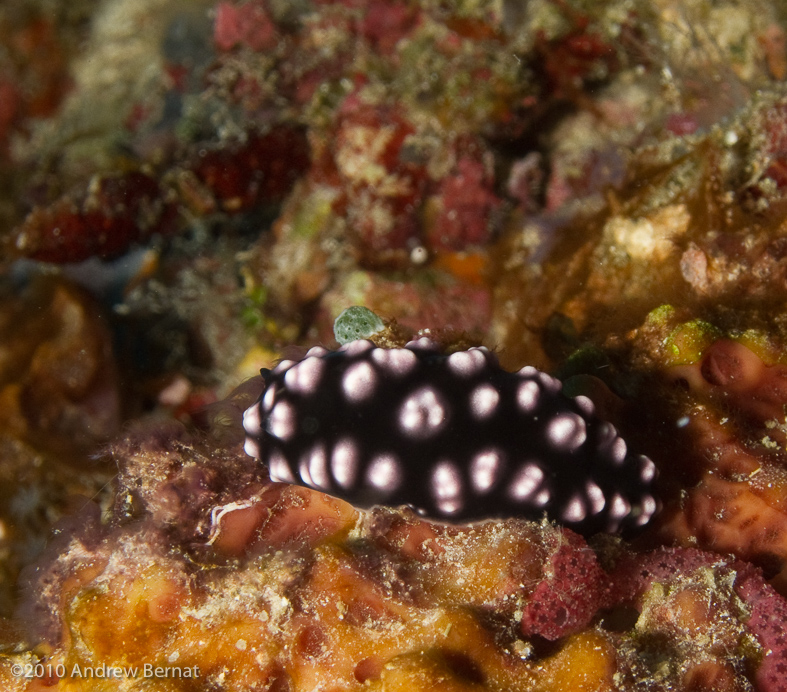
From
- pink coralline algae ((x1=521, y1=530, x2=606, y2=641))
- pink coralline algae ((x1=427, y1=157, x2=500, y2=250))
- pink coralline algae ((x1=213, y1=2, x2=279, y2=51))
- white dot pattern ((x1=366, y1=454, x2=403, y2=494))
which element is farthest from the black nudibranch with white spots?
pink coralline algae ((x1=213, y1=2, x2=279, y2=51))

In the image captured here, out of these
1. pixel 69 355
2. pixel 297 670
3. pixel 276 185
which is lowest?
pixel 69 355

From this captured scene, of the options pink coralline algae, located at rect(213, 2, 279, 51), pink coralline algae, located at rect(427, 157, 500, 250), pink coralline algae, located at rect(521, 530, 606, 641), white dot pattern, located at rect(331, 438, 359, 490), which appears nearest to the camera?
white dot pattern, located at rect(331, 438, 359, 490)

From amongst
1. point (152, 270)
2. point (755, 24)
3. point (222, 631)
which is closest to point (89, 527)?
point (222, 631)

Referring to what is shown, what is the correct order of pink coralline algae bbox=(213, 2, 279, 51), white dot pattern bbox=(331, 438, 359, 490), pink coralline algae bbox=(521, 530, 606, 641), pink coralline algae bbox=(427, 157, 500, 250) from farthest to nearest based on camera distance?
pink coralline algae bbox=(213, 2, 279, 51), pink coralline algae bbox=(427, 157, 500, 250), pink coralline algae bbox=(521, 530, 606, 641), white dot pattern bbox=(331, 438, 359, 490)

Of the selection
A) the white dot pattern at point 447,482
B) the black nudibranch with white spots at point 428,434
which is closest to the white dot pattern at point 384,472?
the black nudibranch with white spots at point 428,434

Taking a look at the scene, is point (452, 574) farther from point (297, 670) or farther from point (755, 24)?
point (755, 24)

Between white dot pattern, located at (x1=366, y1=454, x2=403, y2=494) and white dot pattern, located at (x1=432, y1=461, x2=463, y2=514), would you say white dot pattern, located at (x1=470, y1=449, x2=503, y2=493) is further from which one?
white dot pattern, located at (x1=366, y1=454, x2=403, y2=494)

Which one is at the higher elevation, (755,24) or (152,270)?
(755,24)

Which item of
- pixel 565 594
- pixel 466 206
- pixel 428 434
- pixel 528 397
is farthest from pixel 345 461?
pixel 466 206
